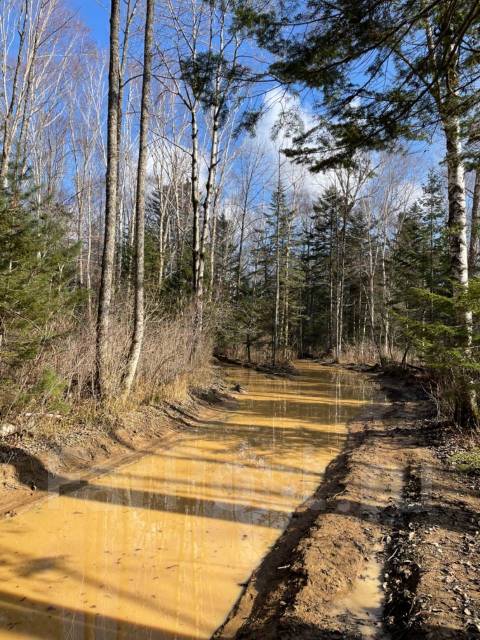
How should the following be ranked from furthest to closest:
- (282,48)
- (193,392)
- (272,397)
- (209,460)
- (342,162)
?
(272,397) → (193,392) → (209,460) → (342,162) → (282,48)

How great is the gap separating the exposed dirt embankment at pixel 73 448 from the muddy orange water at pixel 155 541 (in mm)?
298

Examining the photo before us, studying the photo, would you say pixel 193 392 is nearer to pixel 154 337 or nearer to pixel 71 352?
pixel 154 337

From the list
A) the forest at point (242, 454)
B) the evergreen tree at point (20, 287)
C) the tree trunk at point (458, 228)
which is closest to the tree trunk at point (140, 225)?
the forest at point (242, 454)

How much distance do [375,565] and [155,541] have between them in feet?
6.39

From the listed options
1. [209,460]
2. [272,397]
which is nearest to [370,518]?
[209,460]

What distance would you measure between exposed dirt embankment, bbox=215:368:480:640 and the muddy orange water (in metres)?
0.29

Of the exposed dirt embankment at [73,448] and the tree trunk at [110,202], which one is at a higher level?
the tree trunk at [110,202]

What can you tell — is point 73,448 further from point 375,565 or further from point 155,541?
point 375,565

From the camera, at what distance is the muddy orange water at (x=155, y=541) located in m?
2.89

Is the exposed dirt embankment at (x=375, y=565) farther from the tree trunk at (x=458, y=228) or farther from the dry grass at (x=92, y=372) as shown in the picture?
the dry grass at (x=92, y=372)

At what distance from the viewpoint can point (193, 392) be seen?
10.8 m

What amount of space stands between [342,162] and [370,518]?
11.9 ft

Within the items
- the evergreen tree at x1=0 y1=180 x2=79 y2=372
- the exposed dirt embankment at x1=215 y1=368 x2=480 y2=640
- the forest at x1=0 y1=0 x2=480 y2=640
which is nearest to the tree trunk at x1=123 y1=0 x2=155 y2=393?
the forest at x1=0 y1=0 x2=480 y2=640

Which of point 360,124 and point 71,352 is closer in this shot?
point 360,124
